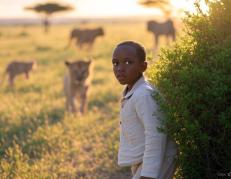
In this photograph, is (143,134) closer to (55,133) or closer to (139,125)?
(139,125)

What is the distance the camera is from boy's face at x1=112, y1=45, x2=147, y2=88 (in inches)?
151

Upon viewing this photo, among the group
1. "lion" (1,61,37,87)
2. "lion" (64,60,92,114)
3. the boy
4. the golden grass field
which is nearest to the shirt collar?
the boy

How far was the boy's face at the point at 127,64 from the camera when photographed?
3.84 m

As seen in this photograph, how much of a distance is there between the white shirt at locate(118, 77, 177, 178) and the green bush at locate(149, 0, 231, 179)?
3.4 inches

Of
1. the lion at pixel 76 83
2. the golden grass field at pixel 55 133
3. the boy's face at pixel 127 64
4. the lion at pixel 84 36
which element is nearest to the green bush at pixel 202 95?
the boy's face at pixel 127 64

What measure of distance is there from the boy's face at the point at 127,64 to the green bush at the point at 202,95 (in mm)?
208

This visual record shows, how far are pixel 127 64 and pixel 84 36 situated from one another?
25.4 meters

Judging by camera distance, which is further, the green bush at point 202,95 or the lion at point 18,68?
the lion at point 18,68

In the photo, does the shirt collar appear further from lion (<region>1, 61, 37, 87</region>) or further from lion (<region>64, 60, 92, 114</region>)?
lion (<region>1, 61, 37, 87</region>)

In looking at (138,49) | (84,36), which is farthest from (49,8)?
(138,49)

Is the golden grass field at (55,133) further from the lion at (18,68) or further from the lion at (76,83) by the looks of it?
the lion at (18,68)

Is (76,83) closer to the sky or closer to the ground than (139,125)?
closer to the ground

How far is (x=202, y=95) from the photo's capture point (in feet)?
12.0

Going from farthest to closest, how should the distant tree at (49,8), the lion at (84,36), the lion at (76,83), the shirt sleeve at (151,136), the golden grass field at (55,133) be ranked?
1. the distant tree at (49,8)
2. the lion at (84,36)
3. the lion at (76,83)
4. the golden grass field at (55,133)
5. the shirt sleeve at (151,136)
